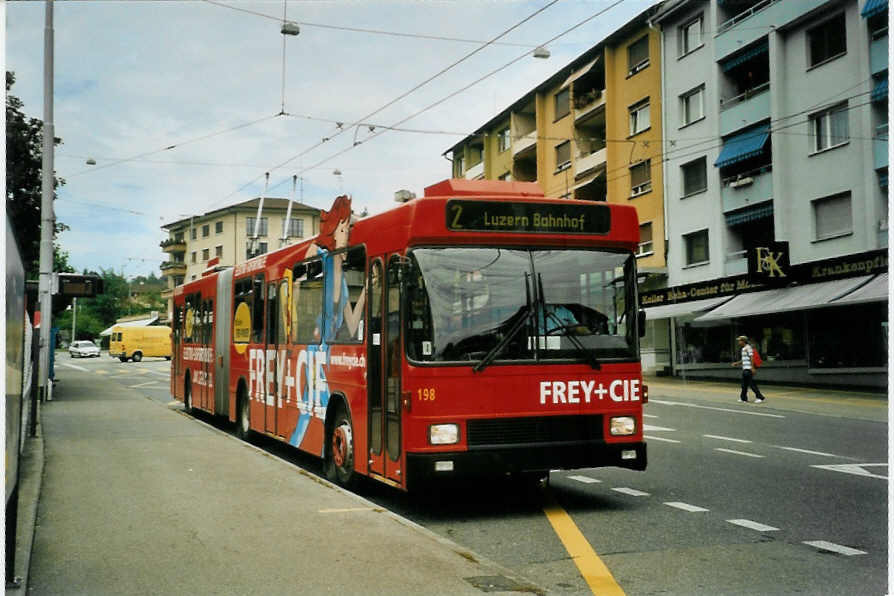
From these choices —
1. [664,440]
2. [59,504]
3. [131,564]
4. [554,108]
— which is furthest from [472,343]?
[554,108]

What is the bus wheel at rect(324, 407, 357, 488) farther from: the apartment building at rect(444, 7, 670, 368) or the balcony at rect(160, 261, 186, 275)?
the balcony at rect(160, 261, 186, 275)

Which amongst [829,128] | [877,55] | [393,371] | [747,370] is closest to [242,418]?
[393,371]

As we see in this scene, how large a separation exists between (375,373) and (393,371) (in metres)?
0.47

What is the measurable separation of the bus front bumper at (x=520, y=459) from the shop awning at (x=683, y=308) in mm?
23825

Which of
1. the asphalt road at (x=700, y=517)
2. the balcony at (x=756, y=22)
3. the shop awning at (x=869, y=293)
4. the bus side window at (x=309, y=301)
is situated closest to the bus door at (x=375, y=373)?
the asphalt road at (x=700, y=517)

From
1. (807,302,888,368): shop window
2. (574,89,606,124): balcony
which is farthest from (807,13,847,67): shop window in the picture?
(574,89,606,124): balcony

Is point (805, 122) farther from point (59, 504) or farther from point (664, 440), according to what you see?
point (59, 504)

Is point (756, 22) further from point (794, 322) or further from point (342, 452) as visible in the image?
point (342, 452)

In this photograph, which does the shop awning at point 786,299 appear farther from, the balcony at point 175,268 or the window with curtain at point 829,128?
the balcony at point 175,268

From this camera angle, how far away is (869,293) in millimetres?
22953

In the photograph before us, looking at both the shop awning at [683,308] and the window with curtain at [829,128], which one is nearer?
the window with curtain at [829,128]

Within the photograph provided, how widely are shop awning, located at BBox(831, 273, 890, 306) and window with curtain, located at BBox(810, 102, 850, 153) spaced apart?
181 inches

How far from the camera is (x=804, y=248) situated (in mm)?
27375

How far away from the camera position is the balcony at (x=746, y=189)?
29969 mm
